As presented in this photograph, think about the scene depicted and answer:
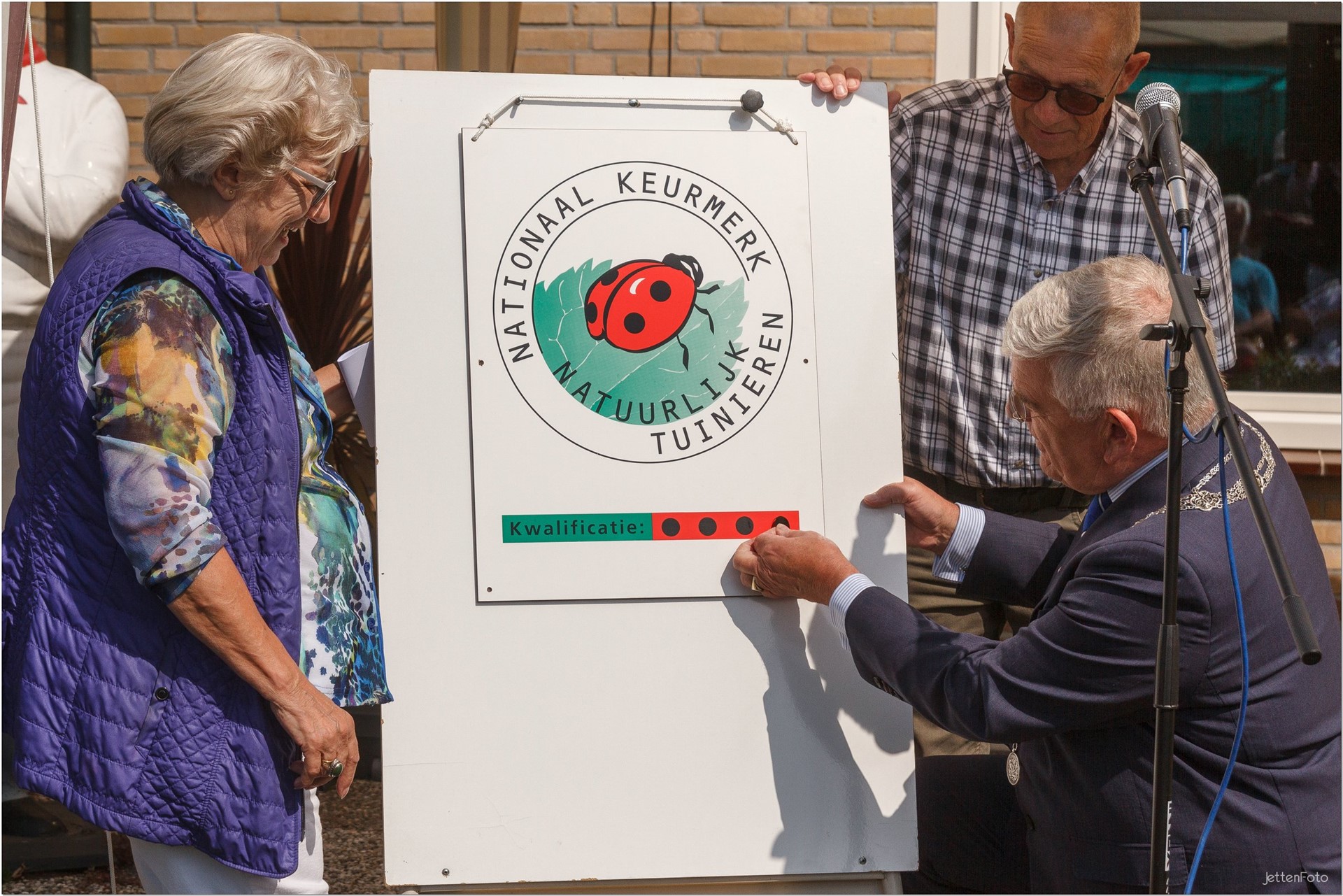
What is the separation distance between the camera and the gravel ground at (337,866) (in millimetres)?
3018

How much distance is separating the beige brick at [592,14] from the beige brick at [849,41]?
644 millimetres

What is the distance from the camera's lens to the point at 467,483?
189cm

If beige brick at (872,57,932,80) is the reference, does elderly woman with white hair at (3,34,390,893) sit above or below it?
below

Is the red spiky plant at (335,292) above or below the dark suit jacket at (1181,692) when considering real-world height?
above

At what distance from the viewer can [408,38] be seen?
3947mm

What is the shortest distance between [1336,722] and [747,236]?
1117 mm

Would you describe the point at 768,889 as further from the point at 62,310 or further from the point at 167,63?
the point at 167,63

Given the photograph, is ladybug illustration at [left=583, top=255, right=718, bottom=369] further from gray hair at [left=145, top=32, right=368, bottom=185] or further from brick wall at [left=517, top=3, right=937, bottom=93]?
brick wall at [left=517, top=3, right=937, bottom=93]

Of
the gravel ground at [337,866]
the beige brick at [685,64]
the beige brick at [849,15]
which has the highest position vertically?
the beige brick at [849,15]

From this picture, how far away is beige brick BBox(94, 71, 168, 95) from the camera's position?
3.93 meters

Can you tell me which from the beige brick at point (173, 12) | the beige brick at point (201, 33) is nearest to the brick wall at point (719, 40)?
the beige brick at point (201, 33)

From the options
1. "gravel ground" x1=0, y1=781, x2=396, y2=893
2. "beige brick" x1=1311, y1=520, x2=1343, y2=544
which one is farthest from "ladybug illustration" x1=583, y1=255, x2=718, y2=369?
"beige brick" x1=1311, y1=520, x2=1343, y2=544

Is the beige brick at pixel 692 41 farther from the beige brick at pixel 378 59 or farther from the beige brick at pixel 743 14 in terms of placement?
the beige brick at pixel 378 59

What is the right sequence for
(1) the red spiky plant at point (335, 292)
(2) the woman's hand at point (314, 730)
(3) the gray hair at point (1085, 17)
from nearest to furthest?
(2) the woman's hand at point (314, 730)
(3) the gray hair at point (1085, 17)
(1) the red spiky plant at point (335, 292)
